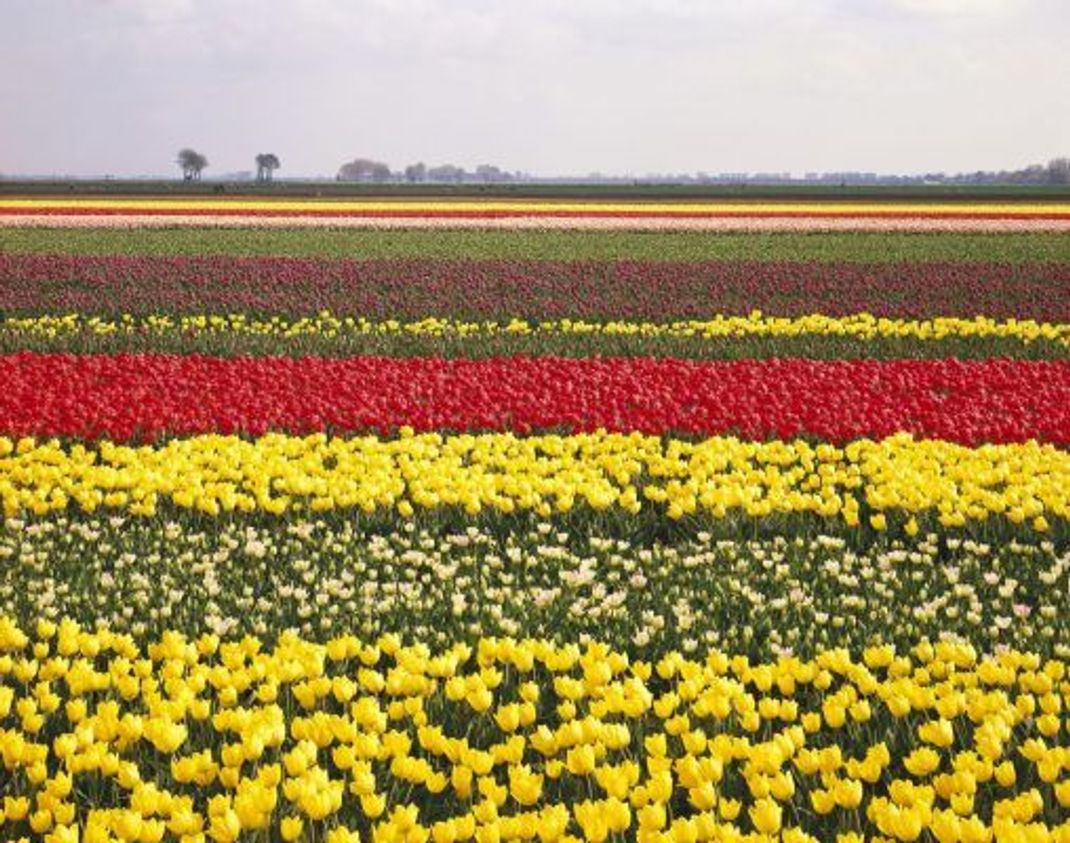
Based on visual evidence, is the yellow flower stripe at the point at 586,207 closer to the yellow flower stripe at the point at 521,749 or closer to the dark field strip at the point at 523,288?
the dark field strip at the point at 523,288

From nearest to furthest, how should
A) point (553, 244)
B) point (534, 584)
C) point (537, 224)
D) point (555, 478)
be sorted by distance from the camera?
point (534, 584)
point (555, 478)
point (553, 244)
point (537, 224)

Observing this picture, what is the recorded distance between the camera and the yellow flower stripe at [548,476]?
22.7ft

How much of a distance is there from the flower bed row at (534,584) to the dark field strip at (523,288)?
36.0 feet

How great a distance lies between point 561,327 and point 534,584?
35.6ft

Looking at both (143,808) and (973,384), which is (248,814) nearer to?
(143,808)

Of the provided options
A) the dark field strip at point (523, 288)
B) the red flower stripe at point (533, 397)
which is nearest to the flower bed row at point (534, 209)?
the dark field strip at point (523, 288)

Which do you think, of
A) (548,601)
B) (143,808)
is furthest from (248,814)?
(548,601)

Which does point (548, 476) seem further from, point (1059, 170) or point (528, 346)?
point (1059, 170)

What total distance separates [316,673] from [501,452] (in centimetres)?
411

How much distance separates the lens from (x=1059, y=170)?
14188 centimetres

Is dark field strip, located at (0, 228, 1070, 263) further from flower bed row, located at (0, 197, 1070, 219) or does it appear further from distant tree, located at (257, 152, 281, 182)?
distant tree, located at (257, 152, 281, 182)

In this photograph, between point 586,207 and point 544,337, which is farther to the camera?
point 586,207

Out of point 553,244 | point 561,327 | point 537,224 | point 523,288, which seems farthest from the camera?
point 537,224

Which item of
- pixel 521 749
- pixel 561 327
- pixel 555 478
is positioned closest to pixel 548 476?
pixel 555 478
